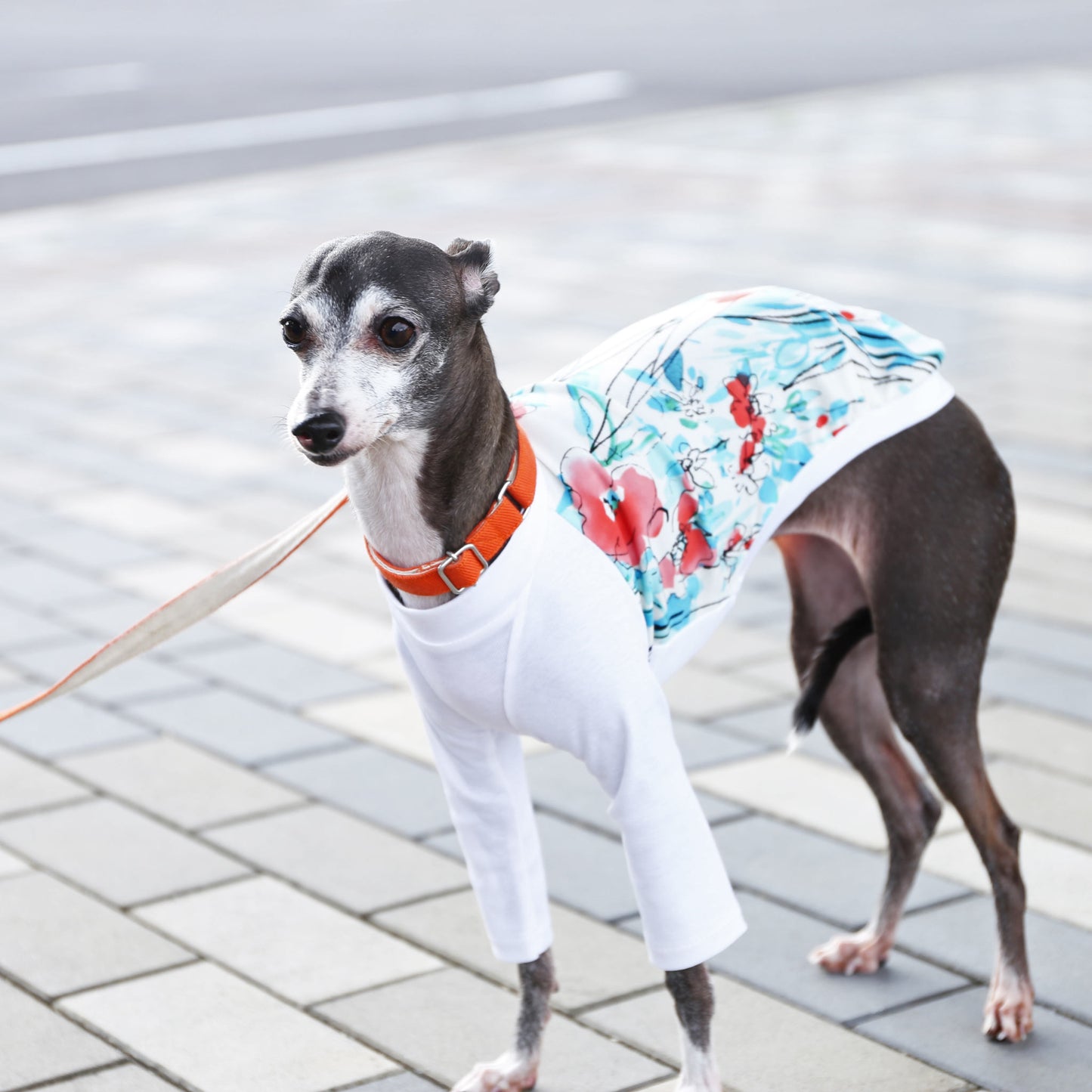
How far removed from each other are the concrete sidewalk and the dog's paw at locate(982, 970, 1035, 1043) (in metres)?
0.04

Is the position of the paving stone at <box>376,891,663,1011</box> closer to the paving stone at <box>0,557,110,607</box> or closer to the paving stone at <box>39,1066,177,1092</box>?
the paving stone at <box>39,1066,177,1092</box>

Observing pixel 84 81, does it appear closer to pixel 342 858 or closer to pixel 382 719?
pixel 382 719

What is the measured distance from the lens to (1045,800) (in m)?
4.23

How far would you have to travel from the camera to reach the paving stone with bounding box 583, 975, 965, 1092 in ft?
10.3

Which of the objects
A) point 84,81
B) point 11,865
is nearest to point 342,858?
point 11,865

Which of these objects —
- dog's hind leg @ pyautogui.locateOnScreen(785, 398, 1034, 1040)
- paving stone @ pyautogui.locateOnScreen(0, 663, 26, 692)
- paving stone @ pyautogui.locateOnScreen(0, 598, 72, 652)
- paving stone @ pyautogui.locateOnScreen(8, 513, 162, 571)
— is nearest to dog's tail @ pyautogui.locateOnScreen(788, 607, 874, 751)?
dog's hind leg @ pyautogui.locateOnScreen(785, 398, 1034, 1040)

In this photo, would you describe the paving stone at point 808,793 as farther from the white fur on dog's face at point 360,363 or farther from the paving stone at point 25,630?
the paving stone at point 25,630

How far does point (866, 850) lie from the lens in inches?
159

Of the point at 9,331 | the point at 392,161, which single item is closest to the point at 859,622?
the point at 9,331

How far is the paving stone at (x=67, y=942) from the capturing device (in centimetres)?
351

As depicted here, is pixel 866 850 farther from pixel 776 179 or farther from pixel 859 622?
pixel 776 179

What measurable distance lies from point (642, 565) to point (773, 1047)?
0.98 meters

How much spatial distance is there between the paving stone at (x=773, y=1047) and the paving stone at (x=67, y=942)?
36.8 inches

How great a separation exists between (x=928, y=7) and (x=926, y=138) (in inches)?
579
